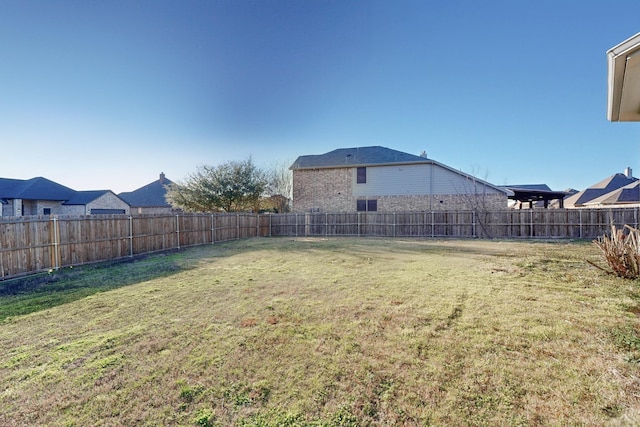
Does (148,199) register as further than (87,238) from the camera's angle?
Yes

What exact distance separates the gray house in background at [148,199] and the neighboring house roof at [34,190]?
16.4 feet

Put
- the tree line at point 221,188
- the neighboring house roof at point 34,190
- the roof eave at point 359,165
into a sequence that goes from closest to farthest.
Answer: the roof eave at point 359,165, the tree line at point 221,188, the neighboring house roof at point 34,190

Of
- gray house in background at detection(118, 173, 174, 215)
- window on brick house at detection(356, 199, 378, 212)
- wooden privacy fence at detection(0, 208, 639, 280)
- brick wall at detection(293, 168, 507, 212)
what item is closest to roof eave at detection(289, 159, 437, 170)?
brick wall at detection(293, 168, 507, 212)

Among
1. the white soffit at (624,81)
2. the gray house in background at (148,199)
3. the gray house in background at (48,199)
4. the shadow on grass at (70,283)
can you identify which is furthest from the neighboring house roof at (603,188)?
the gray house in background at (48,199)

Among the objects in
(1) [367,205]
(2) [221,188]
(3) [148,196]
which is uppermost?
(3) [148,196]

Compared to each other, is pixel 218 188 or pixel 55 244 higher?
pixel 218 188

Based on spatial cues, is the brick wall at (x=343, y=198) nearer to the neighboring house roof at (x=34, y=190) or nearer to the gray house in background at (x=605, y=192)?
the gray house in background at (x=605, y=192)

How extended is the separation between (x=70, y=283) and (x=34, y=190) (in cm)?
2695

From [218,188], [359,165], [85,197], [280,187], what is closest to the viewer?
[359,165]

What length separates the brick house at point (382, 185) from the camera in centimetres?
1802

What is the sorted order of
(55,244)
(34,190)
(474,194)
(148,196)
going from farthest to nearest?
(148,196)
(34,190)
(474,194)
(55,244)

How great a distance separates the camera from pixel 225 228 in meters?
15.0

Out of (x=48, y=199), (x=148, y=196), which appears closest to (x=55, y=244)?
(x=48, y=199)

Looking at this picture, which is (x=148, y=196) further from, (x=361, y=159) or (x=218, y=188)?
(x=361, y=159)
